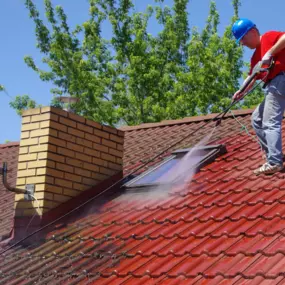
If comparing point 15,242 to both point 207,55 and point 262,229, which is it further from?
point 207,55

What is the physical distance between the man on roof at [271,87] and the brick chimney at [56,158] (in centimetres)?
214

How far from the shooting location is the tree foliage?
25.2 meters

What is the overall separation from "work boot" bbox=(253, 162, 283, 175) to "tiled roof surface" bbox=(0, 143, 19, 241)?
2.88 metres

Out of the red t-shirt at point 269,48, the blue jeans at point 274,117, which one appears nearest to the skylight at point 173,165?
the blue jeans at point 274,117

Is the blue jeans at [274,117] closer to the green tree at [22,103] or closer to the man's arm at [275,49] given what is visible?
the man's arm at [275,49]

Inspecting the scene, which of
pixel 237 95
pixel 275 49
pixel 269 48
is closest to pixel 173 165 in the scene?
pixel 237 95

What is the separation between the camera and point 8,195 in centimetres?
896

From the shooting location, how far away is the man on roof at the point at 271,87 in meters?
6.31

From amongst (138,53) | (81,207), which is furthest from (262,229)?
(138,53)

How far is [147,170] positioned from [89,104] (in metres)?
18.4

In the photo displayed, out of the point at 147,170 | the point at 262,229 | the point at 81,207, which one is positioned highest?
the point at 147,170

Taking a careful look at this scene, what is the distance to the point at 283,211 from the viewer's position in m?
5.40

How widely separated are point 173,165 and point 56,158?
144cm

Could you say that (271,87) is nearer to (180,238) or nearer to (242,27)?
(242,27)
